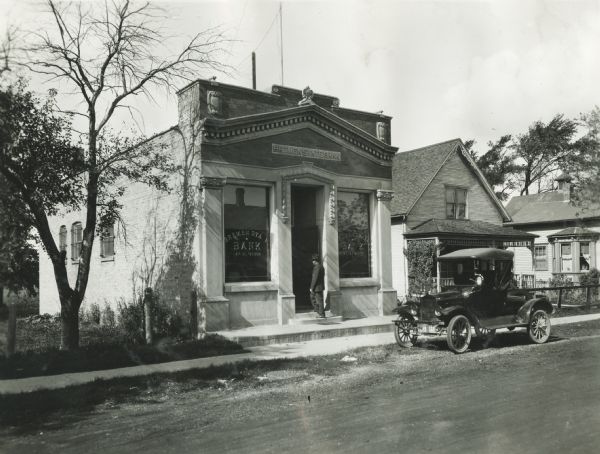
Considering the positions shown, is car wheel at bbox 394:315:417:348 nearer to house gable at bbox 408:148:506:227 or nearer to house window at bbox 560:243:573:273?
house gable at bbox 408:148:506:227

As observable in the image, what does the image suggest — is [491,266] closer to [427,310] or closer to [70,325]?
[427,310]

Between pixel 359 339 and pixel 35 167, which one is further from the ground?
pixel 35 167

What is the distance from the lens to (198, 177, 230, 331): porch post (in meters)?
13.6

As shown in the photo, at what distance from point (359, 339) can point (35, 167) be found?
7.91 metres

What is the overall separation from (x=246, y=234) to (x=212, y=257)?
4.28 ft

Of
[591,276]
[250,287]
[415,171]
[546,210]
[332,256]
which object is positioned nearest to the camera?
[250,287]

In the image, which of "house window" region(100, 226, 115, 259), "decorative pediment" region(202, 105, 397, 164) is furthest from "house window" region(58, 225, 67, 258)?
"decorative pediment" region(202, 105, 397, 164)

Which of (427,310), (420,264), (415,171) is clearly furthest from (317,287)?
(415,171)

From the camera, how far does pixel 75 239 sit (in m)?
22.1

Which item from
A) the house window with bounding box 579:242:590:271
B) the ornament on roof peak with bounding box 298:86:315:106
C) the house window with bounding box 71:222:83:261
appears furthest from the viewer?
the house window with bounding box 579:242:590:271

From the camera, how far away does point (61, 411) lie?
22.9 feet

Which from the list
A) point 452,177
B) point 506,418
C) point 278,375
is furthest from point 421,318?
point 452,177

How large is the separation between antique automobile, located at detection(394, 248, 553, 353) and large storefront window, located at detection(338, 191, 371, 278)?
411cm

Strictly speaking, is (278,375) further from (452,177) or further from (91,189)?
(452,177)
